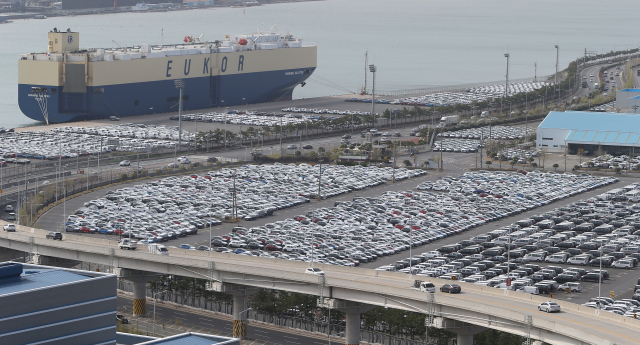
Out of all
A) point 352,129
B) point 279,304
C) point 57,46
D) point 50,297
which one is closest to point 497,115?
point 352,129

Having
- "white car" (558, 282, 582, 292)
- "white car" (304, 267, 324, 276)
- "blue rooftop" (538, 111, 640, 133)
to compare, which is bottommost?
"white car" (558, 282, 582, 292)

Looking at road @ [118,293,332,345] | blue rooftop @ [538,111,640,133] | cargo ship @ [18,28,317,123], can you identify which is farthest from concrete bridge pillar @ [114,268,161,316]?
blue rooftop @ [538,111,640,133]

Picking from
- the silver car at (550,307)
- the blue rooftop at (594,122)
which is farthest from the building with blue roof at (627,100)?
the silver car at (550,307)

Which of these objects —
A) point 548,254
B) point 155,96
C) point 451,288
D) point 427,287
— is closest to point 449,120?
point 155,96

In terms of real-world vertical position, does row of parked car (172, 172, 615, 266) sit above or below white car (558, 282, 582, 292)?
above

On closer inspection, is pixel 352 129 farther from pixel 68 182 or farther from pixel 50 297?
pixel 50 297

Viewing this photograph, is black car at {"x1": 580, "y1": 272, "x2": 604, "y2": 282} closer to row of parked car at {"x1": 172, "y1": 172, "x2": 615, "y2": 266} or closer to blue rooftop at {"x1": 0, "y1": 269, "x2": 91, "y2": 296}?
row of parked car at {"x1": 172, "y1": 172, "x2": 615, "y2": 266}

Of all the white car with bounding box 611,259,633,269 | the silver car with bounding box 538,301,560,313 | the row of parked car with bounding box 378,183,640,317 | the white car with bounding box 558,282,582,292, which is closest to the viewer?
the silver car with bounding box 538,301,560,313
